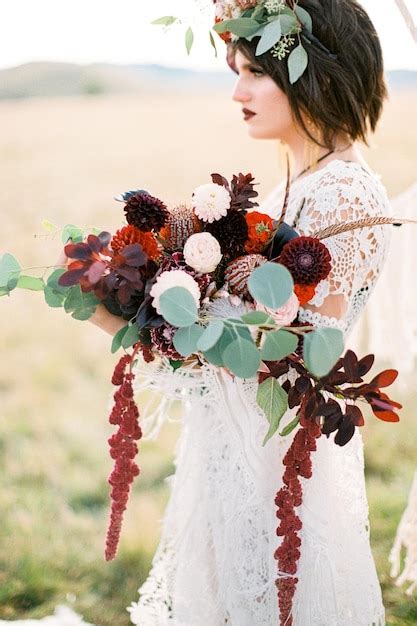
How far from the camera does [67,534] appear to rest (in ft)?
9.05

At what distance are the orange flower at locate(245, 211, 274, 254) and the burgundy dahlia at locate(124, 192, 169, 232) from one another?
6.2 inches

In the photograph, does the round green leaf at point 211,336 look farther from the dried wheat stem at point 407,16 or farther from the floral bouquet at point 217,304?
the dried wheat stem at point 407,16

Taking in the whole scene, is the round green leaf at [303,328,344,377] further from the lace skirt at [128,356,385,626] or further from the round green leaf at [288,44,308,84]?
the round green leaf at [288,44,308,84]

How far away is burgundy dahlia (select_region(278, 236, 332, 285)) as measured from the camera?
122cm

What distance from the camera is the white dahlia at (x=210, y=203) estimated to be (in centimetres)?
131

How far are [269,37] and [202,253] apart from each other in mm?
473

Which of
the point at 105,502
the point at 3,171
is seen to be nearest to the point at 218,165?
the point at 3,171

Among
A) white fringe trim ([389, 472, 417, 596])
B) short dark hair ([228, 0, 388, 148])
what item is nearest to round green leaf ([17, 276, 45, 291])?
short dark hair ([228, 0, 388, 148])

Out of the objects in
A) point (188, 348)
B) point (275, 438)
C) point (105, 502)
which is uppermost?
point (188, 348)

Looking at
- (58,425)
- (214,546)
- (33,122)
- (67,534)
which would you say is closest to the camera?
(214,546)

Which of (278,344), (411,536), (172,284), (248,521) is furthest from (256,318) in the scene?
(411,536)

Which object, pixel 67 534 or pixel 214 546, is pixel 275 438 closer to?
pixel 214 546

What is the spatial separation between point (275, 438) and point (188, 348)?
1.37 ft

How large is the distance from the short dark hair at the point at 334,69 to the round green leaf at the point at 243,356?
2.12ft
